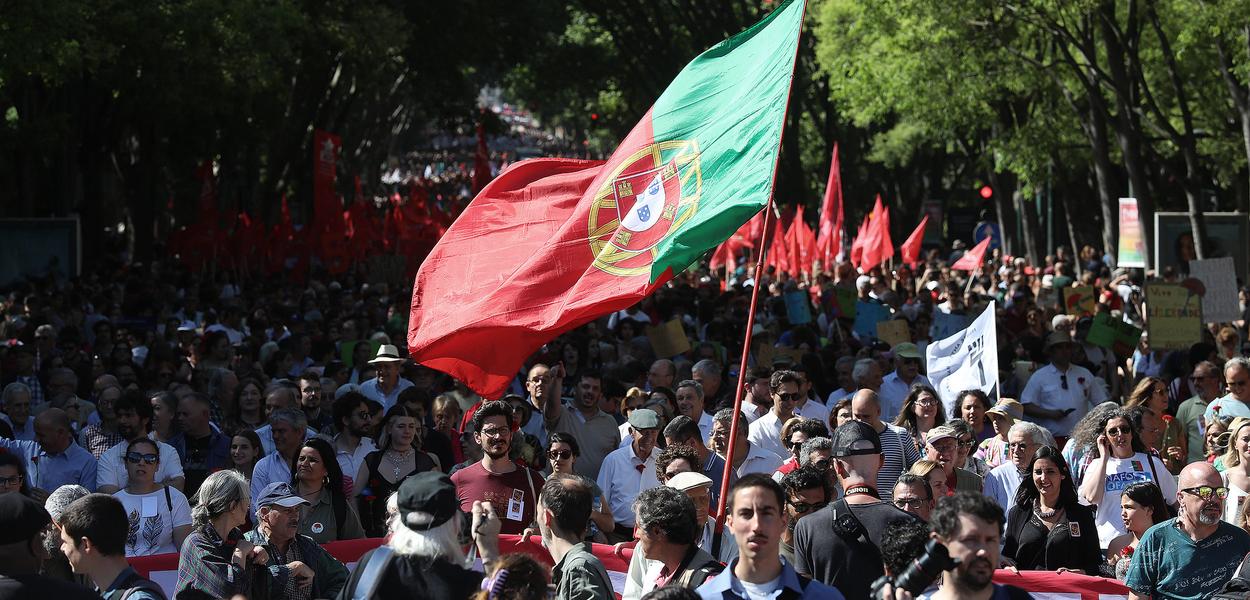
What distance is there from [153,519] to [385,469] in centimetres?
128

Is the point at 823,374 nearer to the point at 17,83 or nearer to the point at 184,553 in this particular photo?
the point at 184,553

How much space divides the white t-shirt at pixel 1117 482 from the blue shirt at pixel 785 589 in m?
3.34

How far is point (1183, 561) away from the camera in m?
6.34

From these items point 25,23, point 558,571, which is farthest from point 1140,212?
point 558,571

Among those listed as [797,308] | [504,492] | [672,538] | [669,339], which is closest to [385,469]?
[504,492]

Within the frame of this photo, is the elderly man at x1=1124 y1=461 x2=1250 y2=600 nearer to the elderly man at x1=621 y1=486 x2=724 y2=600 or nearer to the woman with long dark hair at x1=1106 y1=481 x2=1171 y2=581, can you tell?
the woman with long dark hair at x1=1106 y1=481 x2=1171 y2=581

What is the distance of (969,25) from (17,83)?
14.2 metres

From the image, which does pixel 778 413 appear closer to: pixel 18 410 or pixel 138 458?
pixel 138 458

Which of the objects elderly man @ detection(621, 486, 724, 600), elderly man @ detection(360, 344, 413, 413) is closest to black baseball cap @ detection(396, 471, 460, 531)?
elderly man @ detection(621, 486, 724, 600)

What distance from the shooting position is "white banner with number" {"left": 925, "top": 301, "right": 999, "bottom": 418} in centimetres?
1095

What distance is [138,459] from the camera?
7.70 m

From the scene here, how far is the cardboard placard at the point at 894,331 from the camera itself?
14594mm

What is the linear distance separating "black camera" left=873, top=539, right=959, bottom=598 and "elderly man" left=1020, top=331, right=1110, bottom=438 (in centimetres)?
758

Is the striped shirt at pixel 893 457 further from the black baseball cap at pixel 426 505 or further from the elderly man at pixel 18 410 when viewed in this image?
the elderly man at pixel 18 410
